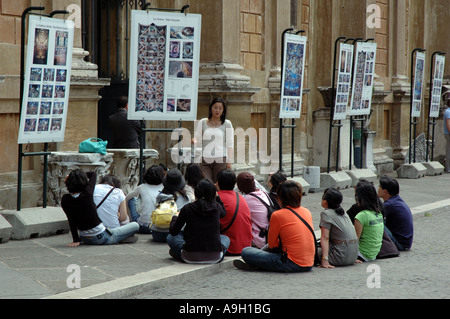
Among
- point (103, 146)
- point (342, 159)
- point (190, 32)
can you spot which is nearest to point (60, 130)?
point (103, 146)

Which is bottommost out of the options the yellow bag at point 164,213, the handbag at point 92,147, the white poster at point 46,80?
the yellow bag at point 164,213

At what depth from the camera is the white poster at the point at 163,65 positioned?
1018 centimetres

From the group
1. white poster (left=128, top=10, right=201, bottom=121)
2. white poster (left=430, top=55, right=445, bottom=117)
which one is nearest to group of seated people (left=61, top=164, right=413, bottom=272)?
white poster (left=128, top=10, right=201, bottom=121)

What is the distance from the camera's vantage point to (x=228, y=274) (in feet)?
25.8

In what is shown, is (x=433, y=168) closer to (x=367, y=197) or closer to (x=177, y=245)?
(x=367, y=197)

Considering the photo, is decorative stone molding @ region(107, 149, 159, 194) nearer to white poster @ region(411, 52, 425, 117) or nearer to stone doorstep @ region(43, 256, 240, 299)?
stone doorstep @ region(43, 256, 240, 299)

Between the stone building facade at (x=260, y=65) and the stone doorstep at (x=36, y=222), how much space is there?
83cm

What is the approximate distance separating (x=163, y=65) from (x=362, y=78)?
6.00m

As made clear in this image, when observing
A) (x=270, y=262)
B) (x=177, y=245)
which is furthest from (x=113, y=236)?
(x=270, y=262)

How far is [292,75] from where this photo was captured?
13.1m

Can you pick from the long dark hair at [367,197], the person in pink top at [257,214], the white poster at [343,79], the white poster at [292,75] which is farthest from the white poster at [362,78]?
the long dark hair at [367,197]

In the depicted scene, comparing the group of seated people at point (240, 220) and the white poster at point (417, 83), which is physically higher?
the white poster at point (417, 83)

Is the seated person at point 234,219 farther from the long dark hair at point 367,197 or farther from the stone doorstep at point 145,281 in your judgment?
the long dark hair at point 367,197
